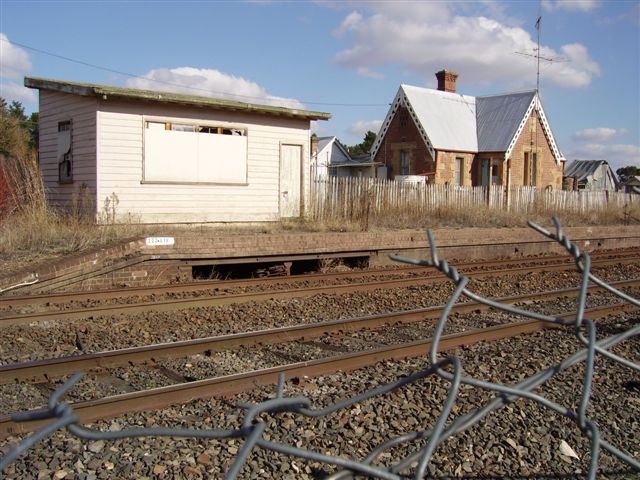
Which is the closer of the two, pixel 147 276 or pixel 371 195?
pixel 147 276

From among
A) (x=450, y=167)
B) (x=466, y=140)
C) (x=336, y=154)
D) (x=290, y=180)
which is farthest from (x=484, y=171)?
(x=290, y=180)

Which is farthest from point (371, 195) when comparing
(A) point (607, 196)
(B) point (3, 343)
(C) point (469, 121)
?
(C) point (469, 121)

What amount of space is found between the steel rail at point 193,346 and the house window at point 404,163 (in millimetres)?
25829

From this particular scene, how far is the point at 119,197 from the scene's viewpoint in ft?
52.5

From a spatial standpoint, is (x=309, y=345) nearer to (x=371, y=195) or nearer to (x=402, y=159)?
(x=371, y=195)

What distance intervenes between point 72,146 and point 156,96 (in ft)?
→ 8.81

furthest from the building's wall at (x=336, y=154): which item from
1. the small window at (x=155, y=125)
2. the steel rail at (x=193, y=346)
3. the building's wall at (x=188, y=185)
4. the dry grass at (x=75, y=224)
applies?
the steel rail at (x=193, y=346)

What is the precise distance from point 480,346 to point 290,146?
12.6 metres

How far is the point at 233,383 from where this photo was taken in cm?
573

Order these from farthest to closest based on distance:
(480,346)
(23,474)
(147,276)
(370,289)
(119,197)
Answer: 1. (119,197)
2. (147,276)
3. (370,289)
4. (480,346)
5. (23,474)

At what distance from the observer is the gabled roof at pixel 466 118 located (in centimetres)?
3438

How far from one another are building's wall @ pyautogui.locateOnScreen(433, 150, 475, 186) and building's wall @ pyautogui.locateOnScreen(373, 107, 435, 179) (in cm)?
46

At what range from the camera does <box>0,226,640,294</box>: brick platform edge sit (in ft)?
37.0

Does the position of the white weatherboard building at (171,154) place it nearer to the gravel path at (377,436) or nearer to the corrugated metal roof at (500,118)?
the gravel path at (377,436)
